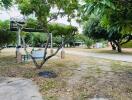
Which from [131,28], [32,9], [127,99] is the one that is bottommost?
[127,99]

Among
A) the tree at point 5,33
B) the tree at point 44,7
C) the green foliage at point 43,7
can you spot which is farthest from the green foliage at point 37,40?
the green foliage at point 43,7

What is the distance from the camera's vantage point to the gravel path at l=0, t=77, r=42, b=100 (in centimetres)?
937

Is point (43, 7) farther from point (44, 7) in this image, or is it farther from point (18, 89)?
point (18, 89)

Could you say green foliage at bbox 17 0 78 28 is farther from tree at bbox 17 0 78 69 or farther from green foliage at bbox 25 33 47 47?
green foliage at bbox 25 33 47 47

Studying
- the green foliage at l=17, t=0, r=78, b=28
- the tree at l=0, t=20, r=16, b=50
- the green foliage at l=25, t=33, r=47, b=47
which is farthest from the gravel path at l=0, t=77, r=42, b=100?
the green foliage at l=25, t=33, r=47, b=47

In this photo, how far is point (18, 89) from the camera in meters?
10.6

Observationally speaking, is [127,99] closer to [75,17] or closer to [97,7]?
[97,7]

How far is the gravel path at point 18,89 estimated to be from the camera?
937 cm

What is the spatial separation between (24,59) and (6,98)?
12.1m

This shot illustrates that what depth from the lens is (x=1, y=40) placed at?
30969 millimetres

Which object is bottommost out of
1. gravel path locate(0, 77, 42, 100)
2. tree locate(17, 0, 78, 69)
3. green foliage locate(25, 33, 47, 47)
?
gravel path locate(0, 77, 42, 100)

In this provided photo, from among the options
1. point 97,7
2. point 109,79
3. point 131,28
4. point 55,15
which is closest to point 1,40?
point 55,15

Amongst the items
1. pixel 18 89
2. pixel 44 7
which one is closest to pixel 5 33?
pixel 44 7

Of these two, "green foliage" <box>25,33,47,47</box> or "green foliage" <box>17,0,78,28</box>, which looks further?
"green foliage" <box>25,33,47,47</box>
